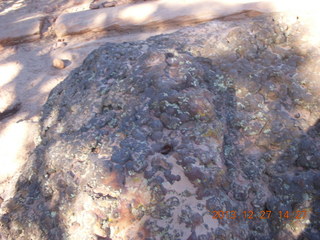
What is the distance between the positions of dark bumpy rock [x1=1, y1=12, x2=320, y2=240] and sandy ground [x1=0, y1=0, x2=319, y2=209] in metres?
0.56

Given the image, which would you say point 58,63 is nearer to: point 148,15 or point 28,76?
point 28,76

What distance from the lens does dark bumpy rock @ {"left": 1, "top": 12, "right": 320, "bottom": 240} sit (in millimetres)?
1131

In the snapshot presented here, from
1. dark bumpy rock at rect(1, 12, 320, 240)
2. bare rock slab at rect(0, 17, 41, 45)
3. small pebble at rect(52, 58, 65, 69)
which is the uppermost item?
dark bumpy rock at rect(1, 12, 320, 240)

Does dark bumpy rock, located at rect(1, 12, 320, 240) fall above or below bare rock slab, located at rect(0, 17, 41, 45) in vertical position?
above

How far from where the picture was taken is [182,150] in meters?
1.23

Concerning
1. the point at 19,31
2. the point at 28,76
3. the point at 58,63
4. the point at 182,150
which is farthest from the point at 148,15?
the point at 182,150

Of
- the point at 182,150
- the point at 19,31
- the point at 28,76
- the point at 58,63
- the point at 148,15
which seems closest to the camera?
the point at 182,150

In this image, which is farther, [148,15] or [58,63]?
[148,15]

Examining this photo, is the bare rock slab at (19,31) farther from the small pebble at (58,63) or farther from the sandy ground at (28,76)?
the small pebble at (58,63)

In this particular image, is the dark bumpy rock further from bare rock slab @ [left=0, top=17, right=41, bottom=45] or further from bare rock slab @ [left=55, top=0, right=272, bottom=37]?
bare rock slab @ [left=0, top=17, right=41, bottom=45]

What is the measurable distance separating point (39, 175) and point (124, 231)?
593 millimetres

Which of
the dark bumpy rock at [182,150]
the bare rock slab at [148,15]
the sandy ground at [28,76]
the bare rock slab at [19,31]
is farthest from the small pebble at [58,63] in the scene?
the dark bumpy rock at [182,150]

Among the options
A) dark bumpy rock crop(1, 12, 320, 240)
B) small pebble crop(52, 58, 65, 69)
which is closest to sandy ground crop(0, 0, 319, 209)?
small pebble crop(52, 58, 65, 69)

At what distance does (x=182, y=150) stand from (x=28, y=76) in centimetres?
254
